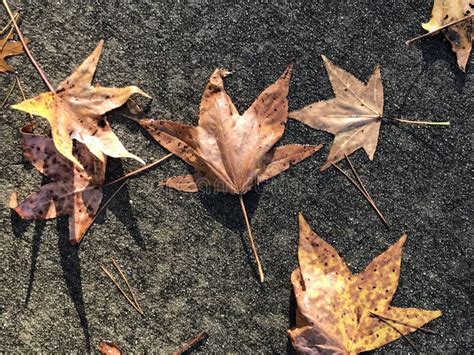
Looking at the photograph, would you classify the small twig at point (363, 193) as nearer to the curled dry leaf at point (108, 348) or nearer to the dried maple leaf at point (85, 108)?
the dried maple leaf at point (85, 108)

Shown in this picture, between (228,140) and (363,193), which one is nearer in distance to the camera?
(228,140)

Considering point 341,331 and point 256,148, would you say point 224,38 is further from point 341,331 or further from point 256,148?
point 341,331

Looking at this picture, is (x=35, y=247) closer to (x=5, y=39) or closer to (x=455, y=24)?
(x=5, y=39)

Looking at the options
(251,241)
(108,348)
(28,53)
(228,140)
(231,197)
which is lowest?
(108,348)

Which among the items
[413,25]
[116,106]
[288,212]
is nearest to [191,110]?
[116,106]

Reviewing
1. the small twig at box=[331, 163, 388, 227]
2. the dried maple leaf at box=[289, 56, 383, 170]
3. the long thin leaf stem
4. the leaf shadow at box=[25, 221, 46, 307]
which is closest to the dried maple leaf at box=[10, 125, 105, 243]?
the leaf shadow at box=[25, 221, 46, 307]

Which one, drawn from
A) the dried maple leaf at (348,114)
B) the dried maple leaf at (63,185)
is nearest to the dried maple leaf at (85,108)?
the dried maple leaf at (63,185)

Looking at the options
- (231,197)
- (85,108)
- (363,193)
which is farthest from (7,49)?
(363,193)

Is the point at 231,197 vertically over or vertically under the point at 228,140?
under
